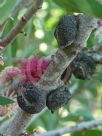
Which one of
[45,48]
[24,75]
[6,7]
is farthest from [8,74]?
[45,48]

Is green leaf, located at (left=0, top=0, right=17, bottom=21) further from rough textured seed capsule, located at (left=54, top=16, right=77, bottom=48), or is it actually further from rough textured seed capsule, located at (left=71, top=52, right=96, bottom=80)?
rough textured seed capsule, located at (left=71, top=52, right=96, bottom=80)

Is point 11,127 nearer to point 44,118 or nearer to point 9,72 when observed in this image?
point 9,72

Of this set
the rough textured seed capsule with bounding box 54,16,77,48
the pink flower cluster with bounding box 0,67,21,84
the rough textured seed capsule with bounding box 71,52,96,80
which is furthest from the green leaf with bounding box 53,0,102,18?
the pink flower cluster with bounding box 0,67,21,84

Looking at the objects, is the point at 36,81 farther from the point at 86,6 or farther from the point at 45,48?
the point at 45,48

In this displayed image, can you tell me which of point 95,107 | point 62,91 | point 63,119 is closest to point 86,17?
point 62,91

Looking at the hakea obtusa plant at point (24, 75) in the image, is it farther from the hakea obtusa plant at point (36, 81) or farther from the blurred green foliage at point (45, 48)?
the blurred green foliage at point (45, 48)

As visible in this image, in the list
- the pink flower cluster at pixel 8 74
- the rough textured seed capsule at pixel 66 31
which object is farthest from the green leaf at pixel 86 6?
the pink flower cluster at pixel 8 74
